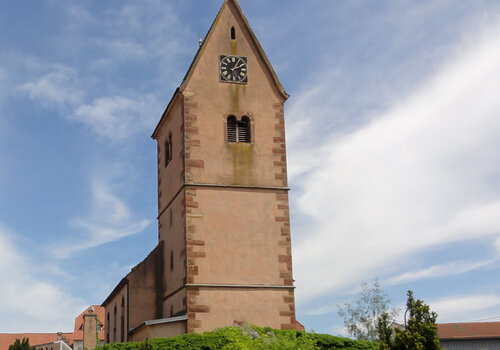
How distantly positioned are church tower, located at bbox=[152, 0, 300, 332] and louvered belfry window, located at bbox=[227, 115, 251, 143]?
5 cm

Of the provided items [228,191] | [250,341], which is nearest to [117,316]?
[228,191]

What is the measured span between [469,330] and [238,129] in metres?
39.0

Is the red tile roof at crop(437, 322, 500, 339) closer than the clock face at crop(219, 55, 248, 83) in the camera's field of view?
No

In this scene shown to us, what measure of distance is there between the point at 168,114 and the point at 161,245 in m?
6.49

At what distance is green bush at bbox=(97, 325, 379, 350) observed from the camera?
27.4 meters

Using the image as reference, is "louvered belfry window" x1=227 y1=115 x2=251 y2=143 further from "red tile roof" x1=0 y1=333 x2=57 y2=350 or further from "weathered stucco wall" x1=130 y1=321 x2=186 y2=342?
"red tile roof" x1=0 y1=333 x2=57 y2=350

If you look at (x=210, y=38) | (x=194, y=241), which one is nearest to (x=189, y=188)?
(x=194, y=241)

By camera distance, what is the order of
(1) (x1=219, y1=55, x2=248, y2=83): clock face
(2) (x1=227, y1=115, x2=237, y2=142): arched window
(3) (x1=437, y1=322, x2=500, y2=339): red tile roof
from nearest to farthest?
(2) (x1=227, y1=115, x2=237, y2=142): arched window
(1) (x1=219, y1=55, x2=248, y2=83): clock face
(3) (x1=437, y1=322, x2=500, y2=339): red tile roof

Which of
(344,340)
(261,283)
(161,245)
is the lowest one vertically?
(344,340)

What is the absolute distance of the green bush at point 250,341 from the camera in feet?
90.0

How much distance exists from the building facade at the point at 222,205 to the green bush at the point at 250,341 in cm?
106

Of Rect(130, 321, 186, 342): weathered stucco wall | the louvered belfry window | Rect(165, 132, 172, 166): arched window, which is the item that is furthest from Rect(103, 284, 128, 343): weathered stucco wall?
the louvered belfry window

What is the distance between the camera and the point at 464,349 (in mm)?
61750

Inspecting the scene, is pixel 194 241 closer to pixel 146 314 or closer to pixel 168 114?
pixel 146 314
